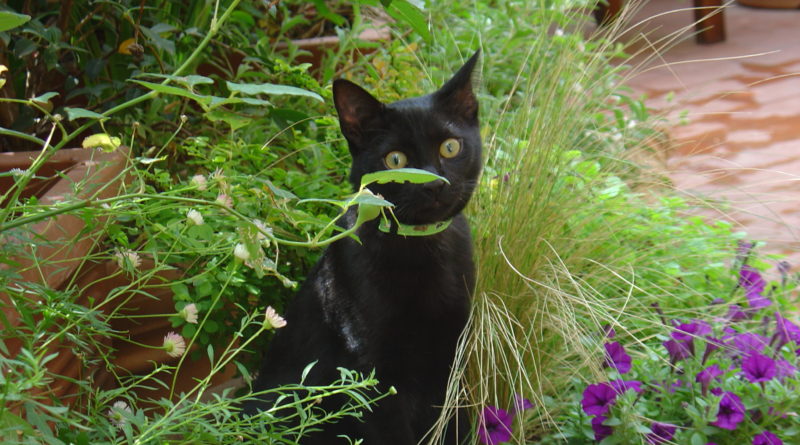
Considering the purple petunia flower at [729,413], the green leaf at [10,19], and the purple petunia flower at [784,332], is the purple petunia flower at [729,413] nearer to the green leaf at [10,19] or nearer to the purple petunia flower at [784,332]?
the purple petunia flower at [784,332]

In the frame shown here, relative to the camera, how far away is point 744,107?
12.6ft

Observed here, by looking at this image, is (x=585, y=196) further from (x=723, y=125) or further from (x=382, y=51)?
(x=723, y=125)

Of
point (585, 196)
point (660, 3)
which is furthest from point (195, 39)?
point (660, 3)

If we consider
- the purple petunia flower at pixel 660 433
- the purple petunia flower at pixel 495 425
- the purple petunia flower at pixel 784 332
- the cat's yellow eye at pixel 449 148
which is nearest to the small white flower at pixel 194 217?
the cat's yellow eye at pixel 449 148

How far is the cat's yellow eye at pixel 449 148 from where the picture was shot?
4.96 feet

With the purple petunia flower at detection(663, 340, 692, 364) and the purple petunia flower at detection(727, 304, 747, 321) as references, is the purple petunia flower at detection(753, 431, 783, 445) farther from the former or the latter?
the purple petunia flower at detection(727, 304, 747, 321)


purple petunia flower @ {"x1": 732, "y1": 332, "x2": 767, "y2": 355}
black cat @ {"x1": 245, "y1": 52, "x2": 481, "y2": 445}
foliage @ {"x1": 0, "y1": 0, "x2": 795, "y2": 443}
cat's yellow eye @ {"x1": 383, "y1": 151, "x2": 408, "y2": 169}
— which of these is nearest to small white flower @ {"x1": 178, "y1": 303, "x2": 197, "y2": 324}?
foliage @ {"x1": 0, "y1": 0, "x2": 795, "y2": 443}

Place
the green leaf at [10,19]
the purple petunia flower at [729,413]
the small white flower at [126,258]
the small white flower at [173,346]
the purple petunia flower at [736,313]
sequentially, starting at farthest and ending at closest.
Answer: the purple petunia flower at [736,313], the purple petunia flower at [729,413], the small white flower at [126,258], the small white flower at [173,346], the green leaf at [10,19]

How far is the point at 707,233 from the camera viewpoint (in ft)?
6.76

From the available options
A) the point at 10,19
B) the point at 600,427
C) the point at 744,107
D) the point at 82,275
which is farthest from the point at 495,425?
the point at 744,107

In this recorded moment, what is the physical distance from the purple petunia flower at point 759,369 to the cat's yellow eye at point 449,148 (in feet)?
1.99

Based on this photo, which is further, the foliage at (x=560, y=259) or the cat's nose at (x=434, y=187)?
the foliage at (x=560, y=259)

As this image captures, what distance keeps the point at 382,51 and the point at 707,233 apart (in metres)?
Result: 1.04

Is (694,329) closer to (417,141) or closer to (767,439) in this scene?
(767,439)
